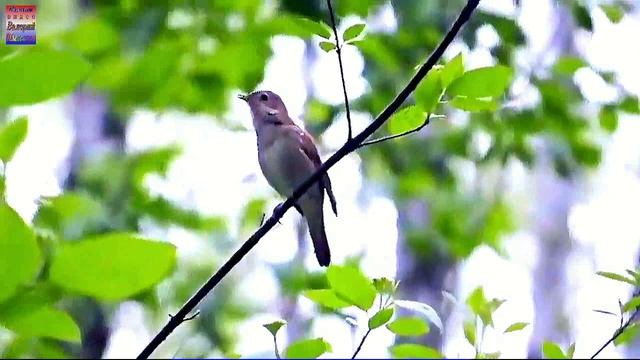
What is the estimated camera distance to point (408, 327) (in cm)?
57

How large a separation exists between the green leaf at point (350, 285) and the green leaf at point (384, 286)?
0.05 meters

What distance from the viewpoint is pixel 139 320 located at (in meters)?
2.11

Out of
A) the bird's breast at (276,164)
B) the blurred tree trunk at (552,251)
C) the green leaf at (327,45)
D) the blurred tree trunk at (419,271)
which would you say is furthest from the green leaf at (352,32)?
the blurred tree trunk at (552,251)

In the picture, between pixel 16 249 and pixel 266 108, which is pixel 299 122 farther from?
pixel 16 249

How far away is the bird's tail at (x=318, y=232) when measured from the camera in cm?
105

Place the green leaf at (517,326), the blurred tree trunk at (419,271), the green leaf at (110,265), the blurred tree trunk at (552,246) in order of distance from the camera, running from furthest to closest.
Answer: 1. the blurred tree trunk at (552,246)
2. the blurred tree trunk at (419,271)
3. the green leaf at (517,326)
4. the green leaf at (110,265)

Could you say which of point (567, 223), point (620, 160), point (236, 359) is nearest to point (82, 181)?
point (236, 359)

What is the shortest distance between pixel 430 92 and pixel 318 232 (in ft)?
2.15

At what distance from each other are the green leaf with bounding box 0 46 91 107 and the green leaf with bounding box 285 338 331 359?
352mm

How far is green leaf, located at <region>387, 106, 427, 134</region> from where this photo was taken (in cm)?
53

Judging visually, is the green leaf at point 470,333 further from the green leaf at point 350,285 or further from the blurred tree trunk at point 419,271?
the blurred tree trunk at point 419,271

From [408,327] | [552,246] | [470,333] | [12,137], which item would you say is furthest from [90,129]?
[552,246]

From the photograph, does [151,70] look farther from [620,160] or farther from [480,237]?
[620,160]

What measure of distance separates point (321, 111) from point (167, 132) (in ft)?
2.10
